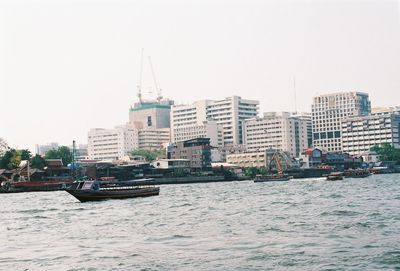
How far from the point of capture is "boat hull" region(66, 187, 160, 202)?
71.2m

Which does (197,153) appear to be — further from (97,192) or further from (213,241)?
(213,241)

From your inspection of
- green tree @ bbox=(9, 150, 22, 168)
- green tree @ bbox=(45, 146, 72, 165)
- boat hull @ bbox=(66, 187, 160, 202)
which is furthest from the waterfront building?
boat hull @ bbox=(66, 187, 160, 202)

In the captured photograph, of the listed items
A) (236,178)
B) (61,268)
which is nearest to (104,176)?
(236,178)

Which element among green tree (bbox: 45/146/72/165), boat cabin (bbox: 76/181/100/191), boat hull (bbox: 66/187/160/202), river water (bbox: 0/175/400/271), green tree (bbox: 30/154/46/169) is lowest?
river water (bbox: 0/175/400/271)

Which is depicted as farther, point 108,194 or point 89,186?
point 89,186

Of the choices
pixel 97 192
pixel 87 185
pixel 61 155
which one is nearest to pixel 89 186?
pixel 87 185

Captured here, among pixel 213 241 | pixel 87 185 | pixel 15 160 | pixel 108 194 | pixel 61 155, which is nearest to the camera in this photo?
pixel 213 241

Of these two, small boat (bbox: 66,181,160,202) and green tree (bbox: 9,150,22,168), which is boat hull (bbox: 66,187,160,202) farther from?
green tree (bbox: 9,150,22,168)

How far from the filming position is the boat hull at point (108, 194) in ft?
234

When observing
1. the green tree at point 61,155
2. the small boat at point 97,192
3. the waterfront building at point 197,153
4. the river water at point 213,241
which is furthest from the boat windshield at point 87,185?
the waterfront building at point 197,153

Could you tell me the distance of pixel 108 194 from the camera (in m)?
73.4

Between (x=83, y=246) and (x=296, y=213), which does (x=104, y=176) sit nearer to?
(x=296, y=213)

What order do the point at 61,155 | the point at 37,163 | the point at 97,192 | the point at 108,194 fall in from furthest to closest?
1. the point at 61,155
2. the point at 37,163
3. the point at 108,194
4. the point at 97,192

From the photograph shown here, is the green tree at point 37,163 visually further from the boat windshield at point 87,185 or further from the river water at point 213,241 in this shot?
the river water at point 213,241
